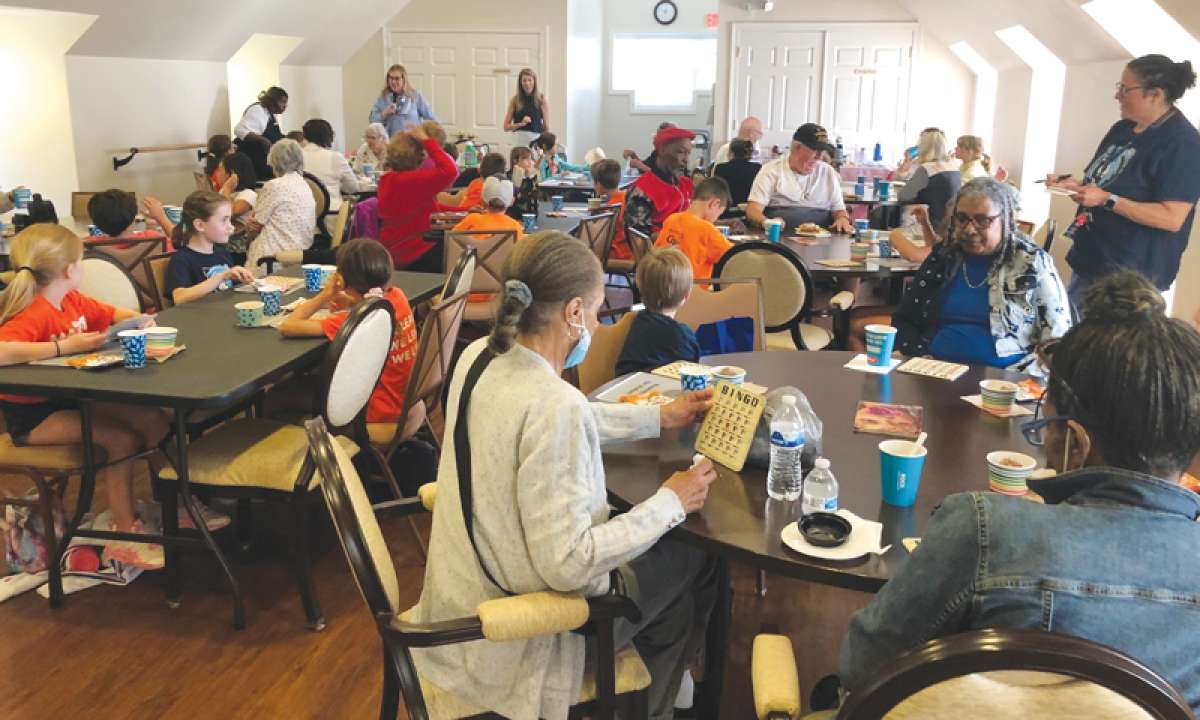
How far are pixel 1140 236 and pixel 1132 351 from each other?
9.81 feet

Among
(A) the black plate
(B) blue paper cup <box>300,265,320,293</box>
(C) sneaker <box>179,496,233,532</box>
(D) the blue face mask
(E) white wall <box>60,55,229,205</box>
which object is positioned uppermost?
(E) white wall <box>60,55,229,205</box>

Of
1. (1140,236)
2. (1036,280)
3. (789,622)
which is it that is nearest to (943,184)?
(1140,236)

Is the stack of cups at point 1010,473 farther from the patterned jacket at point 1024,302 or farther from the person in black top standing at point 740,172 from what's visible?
the person in black top standing at point 740,172

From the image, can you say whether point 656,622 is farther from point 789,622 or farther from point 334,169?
point 334,169

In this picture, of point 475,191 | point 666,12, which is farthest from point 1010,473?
point 666,12

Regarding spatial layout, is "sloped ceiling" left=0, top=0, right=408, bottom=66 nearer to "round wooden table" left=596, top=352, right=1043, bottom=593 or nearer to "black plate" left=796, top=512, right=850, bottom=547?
"round wooden table" left=596, top=352, right=1043, bottom=593

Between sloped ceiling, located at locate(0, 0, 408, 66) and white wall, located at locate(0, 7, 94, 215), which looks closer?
white wall, located at locate(0, 7, 94, 215)

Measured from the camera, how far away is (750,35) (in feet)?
34.3

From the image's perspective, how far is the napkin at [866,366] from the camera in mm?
2516

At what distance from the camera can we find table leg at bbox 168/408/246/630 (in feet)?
8.05

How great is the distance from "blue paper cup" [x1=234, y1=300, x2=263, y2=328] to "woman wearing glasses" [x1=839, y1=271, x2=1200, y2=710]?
7.95 ft

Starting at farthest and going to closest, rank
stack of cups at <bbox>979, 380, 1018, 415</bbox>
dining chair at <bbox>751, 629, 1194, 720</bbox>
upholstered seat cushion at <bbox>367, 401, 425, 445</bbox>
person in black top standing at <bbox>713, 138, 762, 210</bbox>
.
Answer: person in black top standing at <bbox>713, 138, 762, 210</bbox>, upholstered seat cushion at <bbox>367, 401, 425, 445</bbox>, stack of cups at <bbox>979, 380, 1018, 415</bbox>, dining chair at <bbox>751, 629, 1194, 720</bbox>

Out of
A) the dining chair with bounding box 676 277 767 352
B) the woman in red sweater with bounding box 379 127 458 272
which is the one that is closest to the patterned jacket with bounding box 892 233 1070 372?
the dining chair with bounding box 676 277 767 352

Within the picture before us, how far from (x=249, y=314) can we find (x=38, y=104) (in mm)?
5613
